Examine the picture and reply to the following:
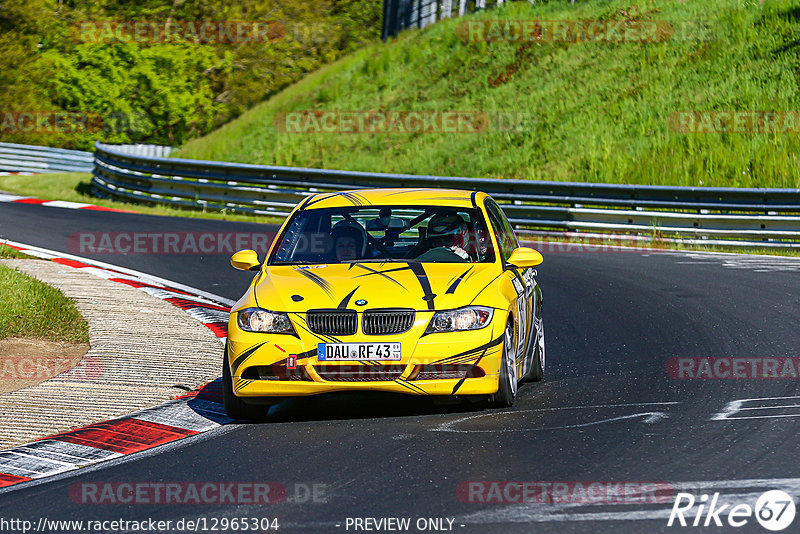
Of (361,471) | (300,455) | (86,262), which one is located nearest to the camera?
(361,471)

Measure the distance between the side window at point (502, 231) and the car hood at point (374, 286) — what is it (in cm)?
66

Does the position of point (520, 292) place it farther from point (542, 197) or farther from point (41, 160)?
point (41, 160)

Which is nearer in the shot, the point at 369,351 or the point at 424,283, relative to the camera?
the point at 369,351

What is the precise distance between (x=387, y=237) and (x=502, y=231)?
1128 millimetres

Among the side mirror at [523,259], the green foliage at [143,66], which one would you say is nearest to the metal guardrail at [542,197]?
the side mirror at [523,259]

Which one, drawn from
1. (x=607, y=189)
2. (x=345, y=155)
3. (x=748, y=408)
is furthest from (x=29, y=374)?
(x=345, y=155)

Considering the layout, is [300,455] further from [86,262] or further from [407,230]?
[86,262]

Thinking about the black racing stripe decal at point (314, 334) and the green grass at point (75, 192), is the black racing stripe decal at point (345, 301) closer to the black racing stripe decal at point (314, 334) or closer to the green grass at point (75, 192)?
the black racing stripe decal at point (314, 334)

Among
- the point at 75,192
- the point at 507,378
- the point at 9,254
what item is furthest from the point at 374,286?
the point at 75,192

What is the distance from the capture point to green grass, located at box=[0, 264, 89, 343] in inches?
440

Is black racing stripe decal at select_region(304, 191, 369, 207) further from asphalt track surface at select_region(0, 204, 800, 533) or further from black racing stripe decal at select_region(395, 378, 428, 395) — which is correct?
black racing stripe decal at select_region(395, 378, 428, 395)

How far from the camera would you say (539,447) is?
683 cm

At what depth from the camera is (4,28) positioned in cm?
5475

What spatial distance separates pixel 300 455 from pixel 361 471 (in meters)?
0.62
